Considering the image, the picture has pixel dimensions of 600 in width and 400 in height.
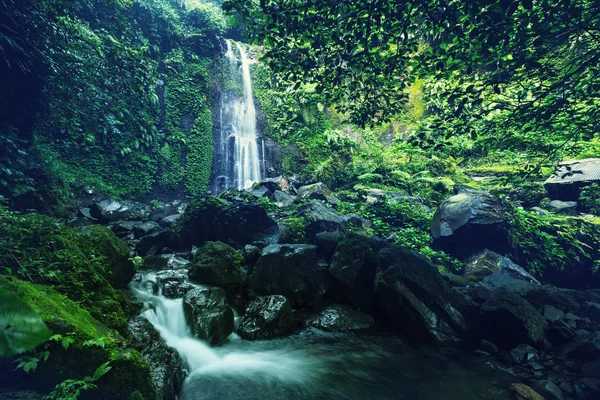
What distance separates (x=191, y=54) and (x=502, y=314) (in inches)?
917

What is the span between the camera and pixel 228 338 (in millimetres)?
5223

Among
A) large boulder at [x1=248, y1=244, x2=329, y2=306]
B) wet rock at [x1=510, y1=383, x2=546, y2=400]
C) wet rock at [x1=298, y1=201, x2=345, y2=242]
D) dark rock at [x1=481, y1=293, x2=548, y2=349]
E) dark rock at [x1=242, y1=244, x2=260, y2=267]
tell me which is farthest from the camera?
wet rock at [x1=298, y1=201, x2=345, y2=242]

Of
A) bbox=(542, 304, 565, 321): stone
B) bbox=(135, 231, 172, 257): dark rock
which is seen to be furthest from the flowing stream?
bbox=(135, 231, 172, 257): dark rock

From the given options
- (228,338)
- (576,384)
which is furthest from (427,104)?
(228,338)

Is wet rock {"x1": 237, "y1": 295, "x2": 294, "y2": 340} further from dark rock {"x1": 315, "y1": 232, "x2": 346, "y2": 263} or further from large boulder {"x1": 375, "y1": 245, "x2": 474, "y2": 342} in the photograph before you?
dark rock {"x1": 315, "y1": 232, "x2": 346, "y2": 263}

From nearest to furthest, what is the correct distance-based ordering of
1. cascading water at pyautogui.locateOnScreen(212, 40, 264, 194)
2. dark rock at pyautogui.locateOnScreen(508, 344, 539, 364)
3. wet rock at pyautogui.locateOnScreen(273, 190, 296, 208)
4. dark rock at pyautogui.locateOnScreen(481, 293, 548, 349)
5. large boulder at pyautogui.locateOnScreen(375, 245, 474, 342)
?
dark rock at pyautogui.locateOnScreen(508, 344, 539, 364)
dark rock at pyautogui.locateOnScreen(481, 293, 548, 349)
large boulder at pyautogui.locateOnScreen(375, 245, 474, 342)
wet rock at pyautogui.locateOnScreen(273, 190, 296, 208)
cascading water at pyautogui.locateOnScreen(212, 40, 264, 194)

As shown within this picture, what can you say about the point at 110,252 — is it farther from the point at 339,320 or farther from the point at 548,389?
the point at 548,389

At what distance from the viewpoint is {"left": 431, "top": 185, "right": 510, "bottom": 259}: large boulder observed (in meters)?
8.70

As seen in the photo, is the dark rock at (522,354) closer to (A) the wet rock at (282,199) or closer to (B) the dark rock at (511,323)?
(B) the dark rock at (511,323)

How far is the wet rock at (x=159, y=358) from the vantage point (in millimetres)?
3490

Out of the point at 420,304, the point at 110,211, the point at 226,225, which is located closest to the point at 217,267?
the point at 226,225

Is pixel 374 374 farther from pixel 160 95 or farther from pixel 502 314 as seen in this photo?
pixel 160 95

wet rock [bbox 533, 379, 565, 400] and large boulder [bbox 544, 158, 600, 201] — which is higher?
large boulder [bbox 544, 158, 600, 201]

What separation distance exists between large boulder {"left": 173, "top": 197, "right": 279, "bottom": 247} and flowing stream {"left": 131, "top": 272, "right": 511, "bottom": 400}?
11.5 ft
